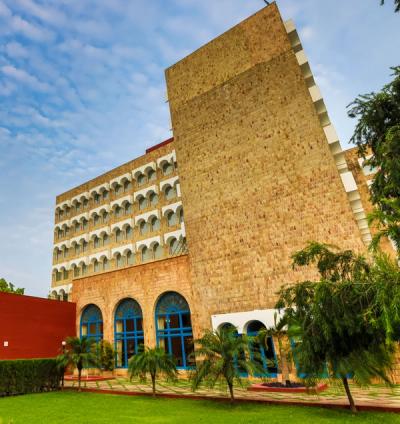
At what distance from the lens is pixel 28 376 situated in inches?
637

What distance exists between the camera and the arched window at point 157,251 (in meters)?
28.9

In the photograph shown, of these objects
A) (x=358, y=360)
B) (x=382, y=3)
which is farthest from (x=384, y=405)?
(x=382, y=3)

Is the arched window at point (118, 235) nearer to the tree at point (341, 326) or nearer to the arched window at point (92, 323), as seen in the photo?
the arched window at point (92, 323)

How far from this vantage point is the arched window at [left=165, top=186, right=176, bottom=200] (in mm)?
29825

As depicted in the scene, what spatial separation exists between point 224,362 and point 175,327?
33.2 feet

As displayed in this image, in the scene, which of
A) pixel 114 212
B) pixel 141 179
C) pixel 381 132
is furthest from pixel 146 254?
pixel 381 132

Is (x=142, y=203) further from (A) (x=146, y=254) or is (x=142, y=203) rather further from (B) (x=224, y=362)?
(B) (x=224, y=362)

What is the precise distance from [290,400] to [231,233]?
32.1 feet

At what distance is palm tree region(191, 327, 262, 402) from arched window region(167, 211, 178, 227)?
703 inches

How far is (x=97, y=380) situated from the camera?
20406 mm

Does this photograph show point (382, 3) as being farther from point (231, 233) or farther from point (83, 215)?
point (83, 215)

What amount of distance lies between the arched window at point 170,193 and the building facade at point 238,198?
7.49m

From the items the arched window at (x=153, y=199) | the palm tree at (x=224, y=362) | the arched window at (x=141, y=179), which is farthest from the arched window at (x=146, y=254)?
the palm tree at (x=224, y=362)

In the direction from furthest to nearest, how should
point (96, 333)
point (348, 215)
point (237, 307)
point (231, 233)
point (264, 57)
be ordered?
point (96, 333), point (264, 57), point (231, 233), point (237, 307), point (348, 215)
